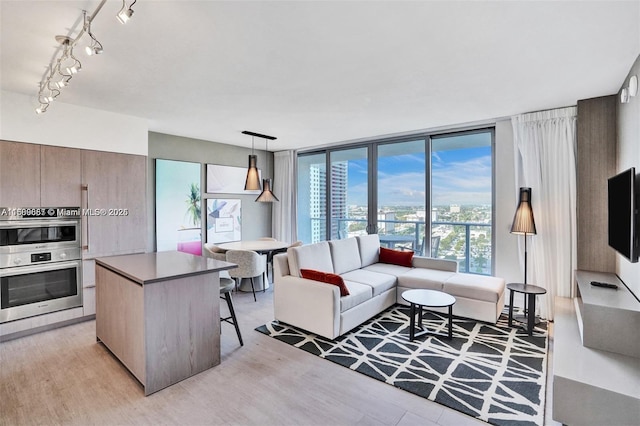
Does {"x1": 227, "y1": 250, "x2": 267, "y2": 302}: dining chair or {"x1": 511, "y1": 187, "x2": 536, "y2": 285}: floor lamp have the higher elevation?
{"x1": 511, "y1": 187, "x2": 536, "y2": 285}: floor lamp

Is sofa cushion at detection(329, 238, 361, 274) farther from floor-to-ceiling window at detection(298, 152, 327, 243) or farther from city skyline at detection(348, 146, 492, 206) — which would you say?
floor-to-ceiling window at detection(298, 152, 327, 243)

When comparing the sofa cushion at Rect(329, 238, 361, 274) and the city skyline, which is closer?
the sofa cushion at Rect(329, 238, 361, 274)

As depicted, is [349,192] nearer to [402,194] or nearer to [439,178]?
[402,194]

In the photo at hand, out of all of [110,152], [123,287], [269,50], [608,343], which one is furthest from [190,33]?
[608,343]

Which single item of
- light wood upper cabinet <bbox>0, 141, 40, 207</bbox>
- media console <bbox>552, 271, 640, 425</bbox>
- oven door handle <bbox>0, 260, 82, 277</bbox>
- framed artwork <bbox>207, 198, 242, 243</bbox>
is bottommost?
media console <bbox>552, 271, 640, 425</bbox>

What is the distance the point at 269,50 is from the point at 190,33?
575 mm

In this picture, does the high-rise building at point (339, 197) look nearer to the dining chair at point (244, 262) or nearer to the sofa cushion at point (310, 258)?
the sofa cushion at point (310, 258)

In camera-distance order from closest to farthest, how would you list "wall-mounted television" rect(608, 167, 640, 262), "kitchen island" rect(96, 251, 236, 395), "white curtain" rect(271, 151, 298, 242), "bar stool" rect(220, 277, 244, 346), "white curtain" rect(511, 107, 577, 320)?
1. "wall-mounted television" rect(608, 167, 640, 262)
2. "kitchen island" rect(96, 251, 236, 395)
3. "bar stool" rect(220, 277, 244, 346)
4. "white curtain" rect(511, 107, 577, 320)
5. "white curtain" rect(271, 151, 298, 242)

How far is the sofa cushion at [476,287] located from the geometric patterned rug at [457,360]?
0.33m

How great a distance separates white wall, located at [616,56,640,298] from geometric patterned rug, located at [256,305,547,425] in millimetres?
1005

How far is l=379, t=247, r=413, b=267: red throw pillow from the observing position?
4.85 metres

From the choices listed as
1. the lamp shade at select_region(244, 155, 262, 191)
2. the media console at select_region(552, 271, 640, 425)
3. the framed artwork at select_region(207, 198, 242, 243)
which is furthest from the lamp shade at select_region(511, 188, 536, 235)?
the framed artwork at select_region(207, 198, 242, 243)

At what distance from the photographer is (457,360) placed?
9.49 ft

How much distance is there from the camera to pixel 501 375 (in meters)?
2.64
